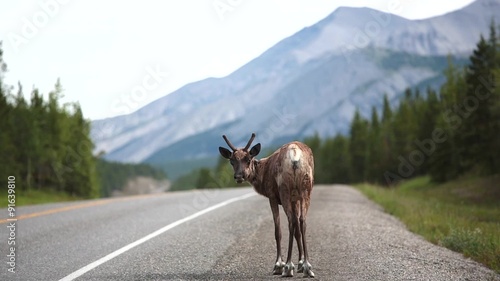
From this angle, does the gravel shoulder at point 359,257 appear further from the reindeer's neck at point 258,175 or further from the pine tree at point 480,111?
the pine tree at point 480,111

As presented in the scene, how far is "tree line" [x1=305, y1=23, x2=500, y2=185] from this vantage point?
43812 millimetres

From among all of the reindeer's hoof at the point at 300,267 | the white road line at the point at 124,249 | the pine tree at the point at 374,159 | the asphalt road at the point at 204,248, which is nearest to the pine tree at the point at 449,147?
the pine tree at the point at 374,159

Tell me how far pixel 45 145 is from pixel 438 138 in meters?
40.3

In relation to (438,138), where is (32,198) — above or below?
below

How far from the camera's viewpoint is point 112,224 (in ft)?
39.5

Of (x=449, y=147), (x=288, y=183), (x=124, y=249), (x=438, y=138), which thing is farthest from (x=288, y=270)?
(x=438, y=138)

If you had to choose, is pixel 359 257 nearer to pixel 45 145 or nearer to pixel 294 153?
pixel 294 153

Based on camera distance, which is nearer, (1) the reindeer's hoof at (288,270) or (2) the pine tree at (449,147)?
(1) the reindeer's hoof at (288,270)

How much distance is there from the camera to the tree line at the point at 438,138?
43.8m

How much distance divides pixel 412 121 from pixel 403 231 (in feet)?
237

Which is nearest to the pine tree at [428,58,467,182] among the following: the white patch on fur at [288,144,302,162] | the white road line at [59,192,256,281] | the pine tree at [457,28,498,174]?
the pine tree at [457,28,498,174]

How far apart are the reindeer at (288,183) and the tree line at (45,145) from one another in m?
32.4

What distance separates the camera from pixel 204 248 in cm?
892

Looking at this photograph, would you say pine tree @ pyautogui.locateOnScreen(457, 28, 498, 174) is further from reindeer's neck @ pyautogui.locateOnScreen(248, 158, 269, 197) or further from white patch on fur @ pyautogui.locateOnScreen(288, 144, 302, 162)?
white patch on fur @ pyautogui.locateOnScreen(288, 144, 302, 162)
